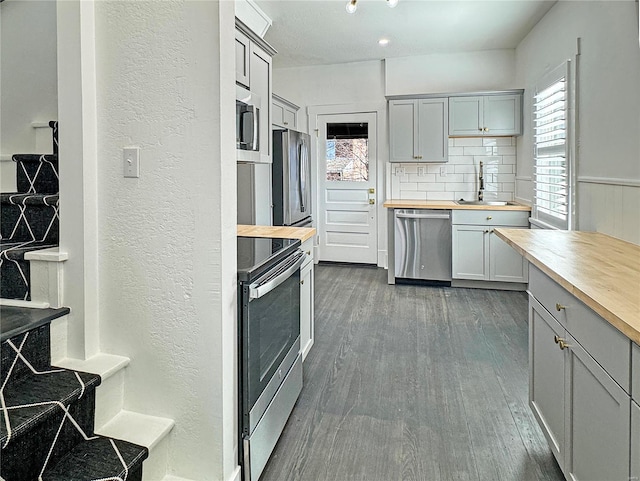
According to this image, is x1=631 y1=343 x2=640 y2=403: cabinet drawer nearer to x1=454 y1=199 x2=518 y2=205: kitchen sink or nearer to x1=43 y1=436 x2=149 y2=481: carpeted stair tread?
x1=43 y1=436 x2=149 y2=481: carpeted stair tread

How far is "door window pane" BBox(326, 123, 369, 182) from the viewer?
615 centimetres

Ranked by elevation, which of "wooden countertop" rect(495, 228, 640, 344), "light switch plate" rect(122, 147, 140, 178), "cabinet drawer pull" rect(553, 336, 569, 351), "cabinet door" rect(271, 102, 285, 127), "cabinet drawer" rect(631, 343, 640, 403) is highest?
"cabinet door" rect(271, 102, 285, 127)

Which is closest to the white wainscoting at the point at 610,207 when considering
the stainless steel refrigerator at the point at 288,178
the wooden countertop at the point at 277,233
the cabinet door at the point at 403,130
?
the wooden countertop at the point at 277,233

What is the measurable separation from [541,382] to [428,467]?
62 centimetres

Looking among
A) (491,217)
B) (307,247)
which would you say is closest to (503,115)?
(491,217)

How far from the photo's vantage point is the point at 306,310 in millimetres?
2914

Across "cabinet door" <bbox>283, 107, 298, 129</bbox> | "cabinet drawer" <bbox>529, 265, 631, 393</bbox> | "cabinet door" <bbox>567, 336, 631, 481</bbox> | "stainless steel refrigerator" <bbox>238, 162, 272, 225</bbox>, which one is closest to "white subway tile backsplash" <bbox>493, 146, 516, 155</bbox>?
"cabinet door" <bbox>283, 107, 298, 129</bbox>

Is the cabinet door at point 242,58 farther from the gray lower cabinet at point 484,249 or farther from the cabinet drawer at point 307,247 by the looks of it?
the gray lower cabinet at point 484,249

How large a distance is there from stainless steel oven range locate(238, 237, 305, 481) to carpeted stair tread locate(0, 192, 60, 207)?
0.83 m

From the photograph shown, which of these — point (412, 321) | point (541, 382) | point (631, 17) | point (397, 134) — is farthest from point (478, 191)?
point (541, 382)

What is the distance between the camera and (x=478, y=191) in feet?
Answer: 18.2

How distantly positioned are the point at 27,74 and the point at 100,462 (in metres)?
2.01

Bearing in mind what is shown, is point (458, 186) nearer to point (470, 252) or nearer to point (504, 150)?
point (504, 150)

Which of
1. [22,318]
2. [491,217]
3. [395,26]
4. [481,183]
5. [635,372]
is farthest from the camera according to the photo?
[481,183]
